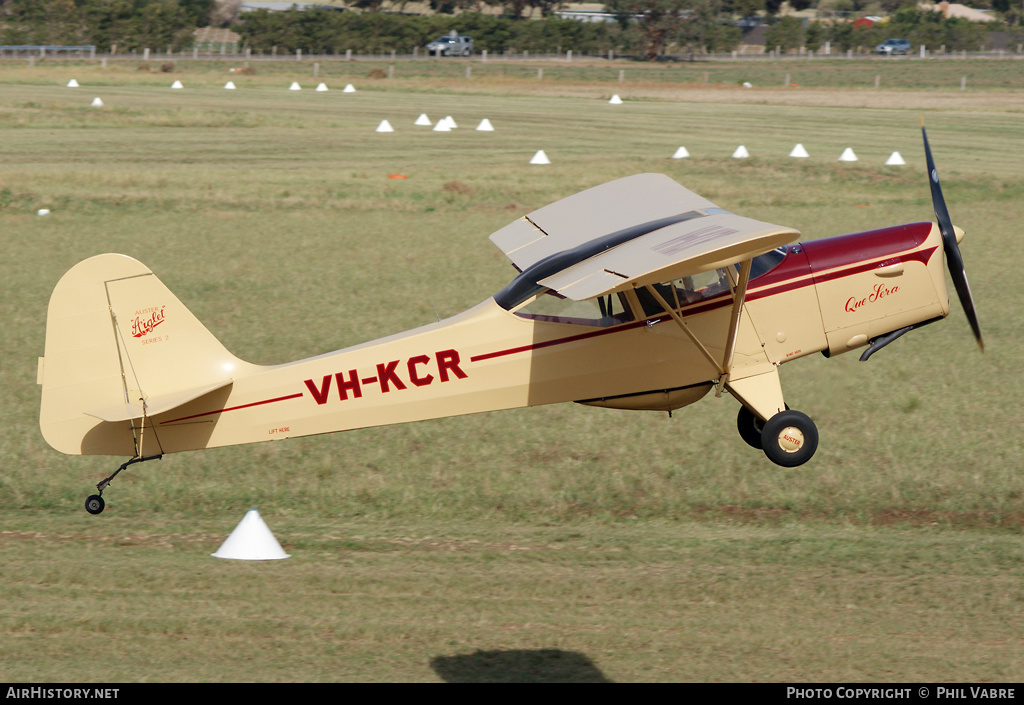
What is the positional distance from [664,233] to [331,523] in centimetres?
541

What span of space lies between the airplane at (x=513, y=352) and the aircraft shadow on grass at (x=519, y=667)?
7.80 feet

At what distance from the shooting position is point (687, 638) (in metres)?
9.88

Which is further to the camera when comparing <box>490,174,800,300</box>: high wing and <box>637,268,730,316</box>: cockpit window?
<box>637,268,730,316</box>: cockpit window

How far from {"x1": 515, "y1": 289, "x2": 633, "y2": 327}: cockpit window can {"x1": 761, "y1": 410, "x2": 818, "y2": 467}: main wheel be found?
169cm

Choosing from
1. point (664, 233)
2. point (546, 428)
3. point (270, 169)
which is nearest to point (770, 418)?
point (664, 233)

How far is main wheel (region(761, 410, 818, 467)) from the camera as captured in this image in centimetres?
1048

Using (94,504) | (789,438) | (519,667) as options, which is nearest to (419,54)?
(94,504)

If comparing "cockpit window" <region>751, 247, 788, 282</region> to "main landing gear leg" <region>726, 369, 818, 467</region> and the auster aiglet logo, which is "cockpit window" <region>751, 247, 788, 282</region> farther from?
the auster aiglet logo

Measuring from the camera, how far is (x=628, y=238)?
1033cm

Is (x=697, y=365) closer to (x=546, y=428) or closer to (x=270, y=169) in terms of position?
(x=546, y=428)

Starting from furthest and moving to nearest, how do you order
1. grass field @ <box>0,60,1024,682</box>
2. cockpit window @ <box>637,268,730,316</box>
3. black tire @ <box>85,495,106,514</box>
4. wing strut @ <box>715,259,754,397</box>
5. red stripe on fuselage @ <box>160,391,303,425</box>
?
black tire @ <box>85,495,106,514</box>, red stripe on fuselage @ <box>160,391,303,425</box>, cockpit window @ <box>637,268,730,316</box>, wing strut @ <box>715,259,754,397</box>, grass field @ <box>0,60,1024,682</box>

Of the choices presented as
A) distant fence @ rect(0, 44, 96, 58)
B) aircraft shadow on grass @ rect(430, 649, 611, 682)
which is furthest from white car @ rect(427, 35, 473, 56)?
aircraft shadow on grass @ rect(430, 649, 611, 682)

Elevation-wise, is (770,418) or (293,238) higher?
(770,418)

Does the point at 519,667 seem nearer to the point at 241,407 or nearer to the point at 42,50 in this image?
the point at 241,407
